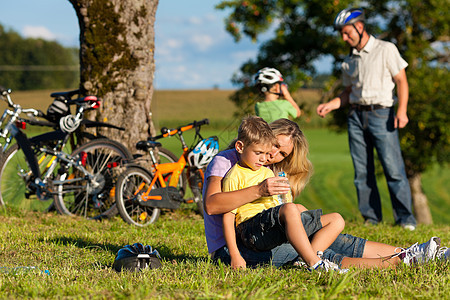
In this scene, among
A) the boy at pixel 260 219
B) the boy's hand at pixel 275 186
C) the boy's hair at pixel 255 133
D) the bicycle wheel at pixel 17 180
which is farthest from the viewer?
the bicycle wheel at pixel 17 180

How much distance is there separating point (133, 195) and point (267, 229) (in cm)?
318

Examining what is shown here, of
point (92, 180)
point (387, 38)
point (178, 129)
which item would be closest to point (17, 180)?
point (92, 180)

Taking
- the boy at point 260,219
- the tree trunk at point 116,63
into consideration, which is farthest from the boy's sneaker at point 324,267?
the tree trunk at point 116,63

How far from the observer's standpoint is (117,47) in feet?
24.4

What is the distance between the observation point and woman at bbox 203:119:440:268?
363 cm

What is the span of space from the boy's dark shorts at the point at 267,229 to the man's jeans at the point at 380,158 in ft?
11.1

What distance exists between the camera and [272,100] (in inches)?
261

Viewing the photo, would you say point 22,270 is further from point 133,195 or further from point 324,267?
point 133,195

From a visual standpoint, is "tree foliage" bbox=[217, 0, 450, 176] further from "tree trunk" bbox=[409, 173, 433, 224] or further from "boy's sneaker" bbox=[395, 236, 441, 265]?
"boy's sneaker" bbox=[395, 236, 441, 265]

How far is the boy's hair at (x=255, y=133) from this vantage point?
12.2ft

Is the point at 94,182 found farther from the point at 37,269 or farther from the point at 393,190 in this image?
the point at 393,190

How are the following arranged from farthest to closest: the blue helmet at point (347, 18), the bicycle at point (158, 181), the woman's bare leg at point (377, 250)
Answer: the blue helmet at point (347, 18), the bicycle at point (158, 181), the woman's bare leg at point (377, 250)

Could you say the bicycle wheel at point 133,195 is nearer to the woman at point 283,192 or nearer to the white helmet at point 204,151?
the white helmet at point 204,151

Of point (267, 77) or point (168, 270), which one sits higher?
point (267, 77)
